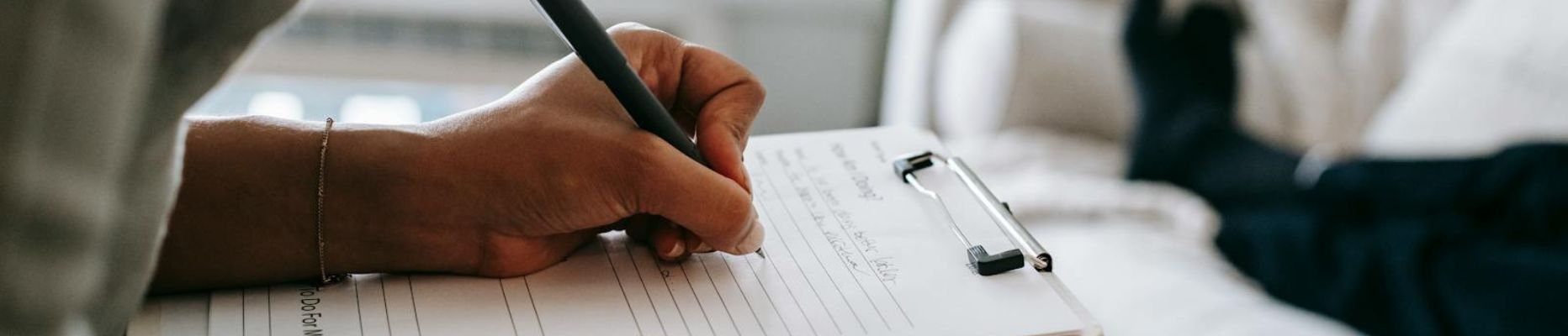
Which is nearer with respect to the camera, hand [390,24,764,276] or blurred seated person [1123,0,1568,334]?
hand [390,24,764,276]

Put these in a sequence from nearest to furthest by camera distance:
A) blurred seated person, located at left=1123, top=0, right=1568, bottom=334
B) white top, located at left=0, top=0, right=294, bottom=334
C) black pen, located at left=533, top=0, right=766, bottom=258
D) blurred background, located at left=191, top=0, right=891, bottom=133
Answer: white top, located at left=0, top=0, right=294, bottom=334
black pen, located at left=533, top=0, right=766, bottom=258
blurred seated person, located at left=1123, top=0, right=1568, bottom=334
blurred background, located at left=191, top=0, right=891, bottom=133

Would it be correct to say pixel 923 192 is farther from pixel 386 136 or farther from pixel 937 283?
pixel 386 136

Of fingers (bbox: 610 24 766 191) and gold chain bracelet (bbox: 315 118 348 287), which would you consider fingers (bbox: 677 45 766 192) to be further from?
gold chain bracelet (bbox: 315 118 348 287)

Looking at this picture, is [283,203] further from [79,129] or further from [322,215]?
[79,129]

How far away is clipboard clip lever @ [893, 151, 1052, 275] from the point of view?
49 cm

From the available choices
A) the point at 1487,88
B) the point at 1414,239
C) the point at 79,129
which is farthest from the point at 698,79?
the point at 1487,88

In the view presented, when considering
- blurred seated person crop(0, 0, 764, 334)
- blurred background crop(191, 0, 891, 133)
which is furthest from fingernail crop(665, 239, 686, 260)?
blurred background crop(191, 0, 891, 133)

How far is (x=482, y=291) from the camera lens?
476mm

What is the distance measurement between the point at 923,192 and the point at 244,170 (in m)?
0.29

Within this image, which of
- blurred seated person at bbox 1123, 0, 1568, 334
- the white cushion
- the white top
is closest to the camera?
the white top

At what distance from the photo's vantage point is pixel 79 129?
11.4 inches

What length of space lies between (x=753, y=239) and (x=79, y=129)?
0.26 meters

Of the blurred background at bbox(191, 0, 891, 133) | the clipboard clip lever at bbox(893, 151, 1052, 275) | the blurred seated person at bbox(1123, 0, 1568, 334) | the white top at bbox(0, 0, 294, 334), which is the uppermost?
the blurred background at bbox(191, 0, 891, 133)

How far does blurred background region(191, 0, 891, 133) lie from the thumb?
1026 mm
